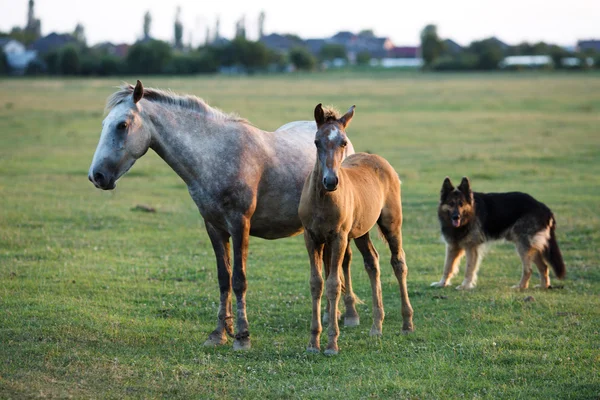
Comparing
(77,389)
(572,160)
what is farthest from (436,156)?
(77,389)

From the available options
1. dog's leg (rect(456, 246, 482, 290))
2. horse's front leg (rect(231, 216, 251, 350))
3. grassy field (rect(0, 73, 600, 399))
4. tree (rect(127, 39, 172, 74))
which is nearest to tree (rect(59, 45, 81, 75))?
tree (rect(127, 39, 172, 74))

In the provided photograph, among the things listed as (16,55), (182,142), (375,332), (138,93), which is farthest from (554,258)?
(16,55)

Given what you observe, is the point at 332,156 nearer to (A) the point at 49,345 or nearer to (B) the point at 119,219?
(A) the point at 49,345

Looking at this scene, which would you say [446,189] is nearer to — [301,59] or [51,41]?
[301,59]

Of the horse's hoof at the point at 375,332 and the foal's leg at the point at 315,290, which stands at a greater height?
the foal's leg at the point at 315,290

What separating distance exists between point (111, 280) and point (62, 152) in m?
18.4

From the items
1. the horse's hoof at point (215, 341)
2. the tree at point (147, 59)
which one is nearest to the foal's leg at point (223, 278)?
the horse's hoof at point (215, 341)

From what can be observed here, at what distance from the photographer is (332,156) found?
25.4 feet

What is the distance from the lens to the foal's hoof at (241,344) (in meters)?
8.58

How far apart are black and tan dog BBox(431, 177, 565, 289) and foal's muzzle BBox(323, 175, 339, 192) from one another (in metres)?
4.63

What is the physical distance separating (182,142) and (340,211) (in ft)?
6.71

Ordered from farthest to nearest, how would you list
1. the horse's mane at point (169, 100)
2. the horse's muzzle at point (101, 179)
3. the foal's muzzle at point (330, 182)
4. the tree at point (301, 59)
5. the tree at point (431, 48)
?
1. the tree at point (431, 48)
2. the tree at point (301, 59)
3. the horse's mane at point (169, 100)
4. the horse's muzzle at point (101, 179)
5. the foal's muzzle at point (330, 182)

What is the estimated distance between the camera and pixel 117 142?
8336mm

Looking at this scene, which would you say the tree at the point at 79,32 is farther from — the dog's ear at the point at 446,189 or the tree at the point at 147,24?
the dog's ear at the point at 446,189
